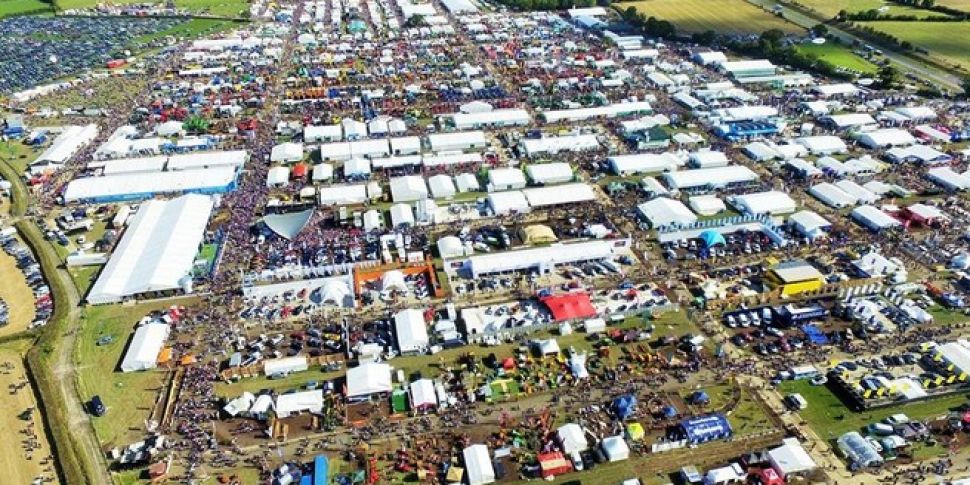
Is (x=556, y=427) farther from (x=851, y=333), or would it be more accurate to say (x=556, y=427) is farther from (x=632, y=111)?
(x=632, y=111)

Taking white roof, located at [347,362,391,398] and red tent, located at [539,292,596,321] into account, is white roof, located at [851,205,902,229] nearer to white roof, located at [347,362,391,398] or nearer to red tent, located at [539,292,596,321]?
red tent, located at [539,292,596,321]

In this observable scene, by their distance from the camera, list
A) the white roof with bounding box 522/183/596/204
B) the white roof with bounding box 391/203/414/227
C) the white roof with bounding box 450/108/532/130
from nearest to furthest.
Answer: the white roof with bounding box 391/203/414/227 → the white roof with bounding box 522/183/596/204 → the white roof with bounding box 450/108/532/130

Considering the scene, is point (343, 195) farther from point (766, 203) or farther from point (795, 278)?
point (795, 278)

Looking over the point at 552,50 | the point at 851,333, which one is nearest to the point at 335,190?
the point at 851,333

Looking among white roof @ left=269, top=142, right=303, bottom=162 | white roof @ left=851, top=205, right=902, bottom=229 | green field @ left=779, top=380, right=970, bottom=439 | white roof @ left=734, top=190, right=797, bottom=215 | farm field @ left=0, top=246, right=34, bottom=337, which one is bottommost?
farm field @ left=0, top=246, right=34, bottom=337

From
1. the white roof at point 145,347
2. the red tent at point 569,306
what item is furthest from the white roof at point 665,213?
the white roof at point 145,347

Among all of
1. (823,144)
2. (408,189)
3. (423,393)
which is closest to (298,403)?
(423,393)

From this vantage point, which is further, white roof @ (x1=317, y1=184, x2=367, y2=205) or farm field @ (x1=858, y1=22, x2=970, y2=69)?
farm field @ (x1=858, y1=22, x2=970, y2=69)

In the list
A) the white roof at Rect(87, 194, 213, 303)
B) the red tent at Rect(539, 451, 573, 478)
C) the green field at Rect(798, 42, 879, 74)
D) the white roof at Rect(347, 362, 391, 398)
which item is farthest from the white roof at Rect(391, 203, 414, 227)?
the green field at Rect(798, 42, 879, 74)
